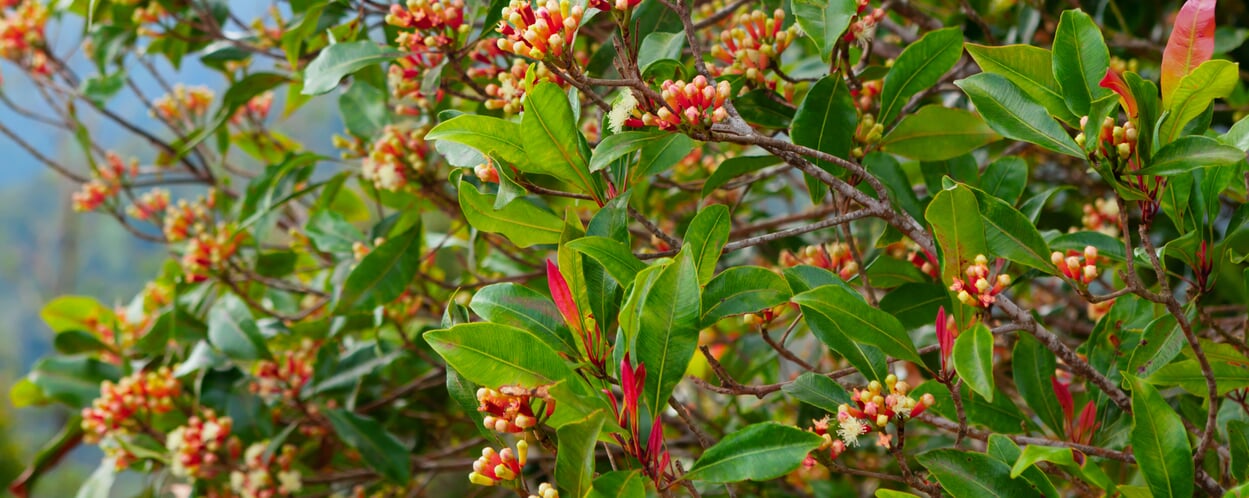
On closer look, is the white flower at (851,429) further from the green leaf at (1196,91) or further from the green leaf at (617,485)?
the green leaf at (1196,91)

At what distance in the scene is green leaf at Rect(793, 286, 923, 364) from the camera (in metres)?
0.83

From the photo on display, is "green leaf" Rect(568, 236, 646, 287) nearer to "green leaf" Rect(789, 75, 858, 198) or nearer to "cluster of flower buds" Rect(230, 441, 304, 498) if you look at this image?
"green leaf" Rect(789, 75, 858, 198)

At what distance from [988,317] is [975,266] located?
9 centimetres

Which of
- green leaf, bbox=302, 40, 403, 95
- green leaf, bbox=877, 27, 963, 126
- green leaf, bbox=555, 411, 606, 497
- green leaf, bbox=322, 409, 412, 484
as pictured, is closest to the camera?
green leaf, bbox=555, 411, 606, 497

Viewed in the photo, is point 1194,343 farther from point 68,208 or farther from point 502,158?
point 68,208

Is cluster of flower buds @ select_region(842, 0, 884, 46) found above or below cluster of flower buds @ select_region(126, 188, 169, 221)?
above

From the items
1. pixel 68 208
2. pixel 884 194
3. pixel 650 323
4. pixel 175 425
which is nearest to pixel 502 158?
pixel 650 323

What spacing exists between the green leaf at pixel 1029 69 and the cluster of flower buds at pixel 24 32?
2188mm

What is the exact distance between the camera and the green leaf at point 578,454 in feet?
2.38

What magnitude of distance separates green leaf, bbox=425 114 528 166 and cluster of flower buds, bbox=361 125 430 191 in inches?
28.9

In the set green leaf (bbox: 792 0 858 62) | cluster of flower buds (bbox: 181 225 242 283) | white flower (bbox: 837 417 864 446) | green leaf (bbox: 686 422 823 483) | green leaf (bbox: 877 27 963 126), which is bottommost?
cluster of flower buds (bbox: 181 225 242 283)

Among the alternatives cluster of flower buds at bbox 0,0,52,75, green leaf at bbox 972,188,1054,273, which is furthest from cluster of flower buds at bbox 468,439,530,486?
cluster of flower buds at bbox 0,0,52,75

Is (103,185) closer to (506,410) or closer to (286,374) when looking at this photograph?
(286,374)

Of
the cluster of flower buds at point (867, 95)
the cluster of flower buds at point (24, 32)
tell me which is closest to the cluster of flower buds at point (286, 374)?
the cluster of flower buds at point (24, 32)
